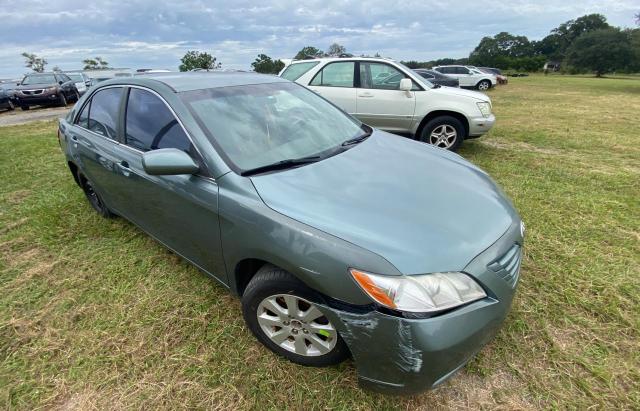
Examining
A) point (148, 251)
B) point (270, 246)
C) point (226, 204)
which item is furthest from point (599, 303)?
point (148, 251)

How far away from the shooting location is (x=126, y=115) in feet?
8.79

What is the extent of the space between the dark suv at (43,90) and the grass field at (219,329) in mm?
14538

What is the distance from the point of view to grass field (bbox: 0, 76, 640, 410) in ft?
5.98

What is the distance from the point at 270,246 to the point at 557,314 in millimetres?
1969

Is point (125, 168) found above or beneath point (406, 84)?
beneath

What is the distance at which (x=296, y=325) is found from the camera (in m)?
1.86

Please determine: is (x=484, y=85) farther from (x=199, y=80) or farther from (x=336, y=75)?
(x=199, y=80)

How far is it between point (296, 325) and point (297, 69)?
553cm

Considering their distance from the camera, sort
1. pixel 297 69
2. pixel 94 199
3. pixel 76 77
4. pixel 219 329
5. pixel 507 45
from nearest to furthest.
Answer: pixel 219 329 → pixel 94 199 → pixel 297 69 → pixel 76 77 → pixel 507 45

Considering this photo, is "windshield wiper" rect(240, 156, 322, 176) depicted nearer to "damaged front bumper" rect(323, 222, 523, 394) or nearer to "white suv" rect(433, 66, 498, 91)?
"damaged front bumper" rect(323, 222, 523, 394)

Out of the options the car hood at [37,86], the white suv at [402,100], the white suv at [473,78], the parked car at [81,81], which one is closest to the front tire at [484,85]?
the white suv at [473,78]

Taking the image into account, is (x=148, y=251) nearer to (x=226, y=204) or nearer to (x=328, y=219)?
(x=226, y=204)

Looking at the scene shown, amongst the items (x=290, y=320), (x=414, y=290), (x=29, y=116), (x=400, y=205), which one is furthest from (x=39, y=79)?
(x=414, y=290)

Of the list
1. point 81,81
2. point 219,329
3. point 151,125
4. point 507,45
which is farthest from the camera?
point 507,45
